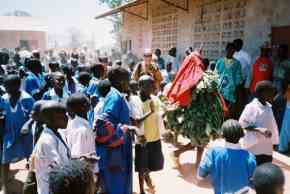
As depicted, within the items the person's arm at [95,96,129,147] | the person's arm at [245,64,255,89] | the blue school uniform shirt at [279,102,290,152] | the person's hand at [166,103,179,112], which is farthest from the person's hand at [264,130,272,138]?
the person's arm at [245,64,255,89]

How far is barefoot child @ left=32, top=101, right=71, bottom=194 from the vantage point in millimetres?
2623

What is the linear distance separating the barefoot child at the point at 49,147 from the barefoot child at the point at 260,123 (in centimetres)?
195

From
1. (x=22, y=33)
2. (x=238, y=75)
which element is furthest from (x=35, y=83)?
(x=22, y=33)

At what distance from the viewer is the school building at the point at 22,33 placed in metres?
37.4

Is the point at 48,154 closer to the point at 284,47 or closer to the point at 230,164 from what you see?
the point at 230,164

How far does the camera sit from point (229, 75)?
6887 millimetres

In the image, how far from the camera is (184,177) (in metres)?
5.20

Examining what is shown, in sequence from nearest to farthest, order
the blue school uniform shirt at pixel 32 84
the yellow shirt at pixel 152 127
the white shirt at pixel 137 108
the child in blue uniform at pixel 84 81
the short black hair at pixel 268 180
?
the short black hair at pixel 268 180 → the white shirt at pixel 137 108 → the yellow shirt at pixel 152 127 → the blue school uniform shirt at pixel 32 84 → the child in blue uniform at pixel 84 81

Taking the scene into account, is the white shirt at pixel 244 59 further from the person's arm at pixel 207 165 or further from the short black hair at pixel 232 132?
the person's arm at pixel 207 165

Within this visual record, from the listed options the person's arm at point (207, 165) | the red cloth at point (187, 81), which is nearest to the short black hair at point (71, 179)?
the person's arm at point (207, 165)

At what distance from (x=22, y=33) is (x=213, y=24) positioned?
32.3 m

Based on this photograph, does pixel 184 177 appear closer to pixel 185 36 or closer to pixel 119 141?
pixel 119 141

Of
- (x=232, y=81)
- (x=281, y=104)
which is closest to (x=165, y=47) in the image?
(x=232, y=81)

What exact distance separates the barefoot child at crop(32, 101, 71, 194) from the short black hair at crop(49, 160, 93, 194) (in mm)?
866
